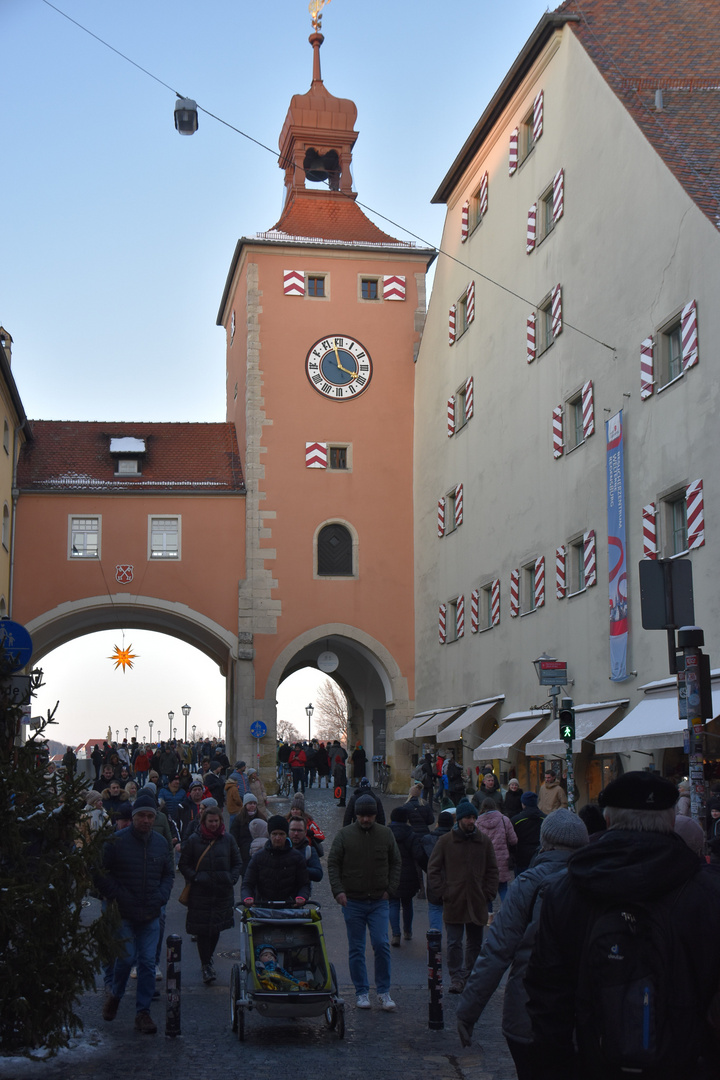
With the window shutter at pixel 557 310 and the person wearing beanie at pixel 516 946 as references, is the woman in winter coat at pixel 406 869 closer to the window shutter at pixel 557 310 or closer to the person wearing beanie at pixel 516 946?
the person wearing beanie at pixel 516 946

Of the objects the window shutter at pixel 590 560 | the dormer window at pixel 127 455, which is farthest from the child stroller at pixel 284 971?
the dormer window at pixel 127 455

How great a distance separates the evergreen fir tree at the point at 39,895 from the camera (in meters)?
7.29

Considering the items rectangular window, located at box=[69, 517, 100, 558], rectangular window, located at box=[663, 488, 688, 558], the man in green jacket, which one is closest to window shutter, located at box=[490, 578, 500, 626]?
rectangular window, located at box=[663, 488, 688, 558]

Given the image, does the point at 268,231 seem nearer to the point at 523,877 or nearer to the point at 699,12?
the point at 699,12

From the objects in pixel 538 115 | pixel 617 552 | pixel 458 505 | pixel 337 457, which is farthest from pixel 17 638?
pixel 337 457

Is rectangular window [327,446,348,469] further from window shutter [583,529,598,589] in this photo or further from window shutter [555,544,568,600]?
window shutter [583,529,598,589]

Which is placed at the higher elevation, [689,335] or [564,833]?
[689,335]

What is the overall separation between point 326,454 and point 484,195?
31.2ft

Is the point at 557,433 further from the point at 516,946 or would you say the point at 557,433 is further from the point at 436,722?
the point at 516,946

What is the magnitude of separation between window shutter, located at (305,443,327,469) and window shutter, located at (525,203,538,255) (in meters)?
11.9

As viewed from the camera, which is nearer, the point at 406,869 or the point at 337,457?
the point at 406,869

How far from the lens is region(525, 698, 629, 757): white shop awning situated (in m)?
22.5

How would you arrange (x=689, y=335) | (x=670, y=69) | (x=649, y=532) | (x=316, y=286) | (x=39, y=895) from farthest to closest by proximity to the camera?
(x=316, y=286)
(x=670, y=69)
(x=649, y=532)
(x=689, y=335)
(x=39, y=895)

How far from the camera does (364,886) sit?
34.7ft
